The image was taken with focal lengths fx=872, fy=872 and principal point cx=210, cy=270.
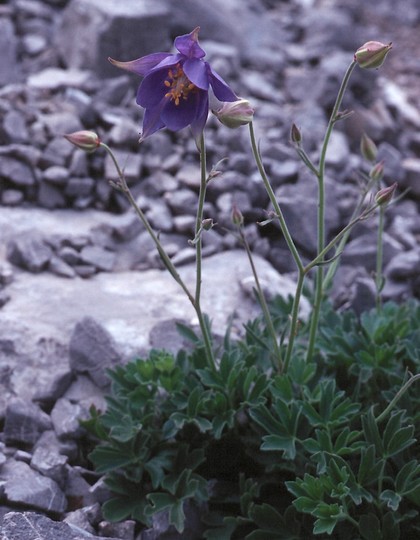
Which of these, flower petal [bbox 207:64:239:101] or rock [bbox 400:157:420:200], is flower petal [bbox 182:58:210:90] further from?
rock [bbox 400:157:420:200]

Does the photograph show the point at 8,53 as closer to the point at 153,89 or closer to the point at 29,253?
the point at 29,253

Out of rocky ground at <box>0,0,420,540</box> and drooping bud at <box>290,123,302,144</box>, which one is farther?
rocky ground at <box>0,0,420,540</box>

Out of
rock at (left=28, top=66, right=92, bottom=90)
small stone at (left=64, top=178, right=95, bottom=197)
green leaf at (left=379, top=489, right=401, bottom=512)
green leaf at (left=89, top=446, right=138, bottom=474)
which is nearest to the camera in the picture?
green leaf at (left=379, top=489, right=401, bottom=512)

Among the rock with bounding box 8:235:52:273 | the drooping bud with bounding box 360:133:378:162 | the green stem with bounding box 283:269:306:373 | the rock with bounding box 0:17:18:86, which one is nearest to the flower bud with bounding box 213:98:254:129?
the green stem with bounding box 283:269:306:373

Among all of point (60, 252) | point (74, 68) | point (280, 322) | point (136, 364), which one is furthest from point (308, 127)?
point (136, 364)

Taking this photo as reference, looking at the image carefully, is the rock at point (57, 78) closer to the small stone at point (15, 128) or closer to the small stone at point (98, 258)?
the small stone at point (15, 128)

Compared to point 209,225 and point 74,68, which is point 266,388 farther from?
point 74,68

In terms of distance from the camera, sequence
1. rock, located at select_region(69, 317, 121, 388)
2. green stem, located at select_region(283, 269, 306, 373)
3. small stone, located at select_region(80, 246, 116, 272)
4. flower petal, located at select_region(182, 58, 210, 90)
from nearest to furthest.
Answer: flower petal, located at select_region(182, 58, 210, 90) < green stem, located at select_region(283, 269, 306, 373) < rock, located at select_region(69, 317, 121, 388) < small stone, located at select_region(80, 246, 116, 272)
